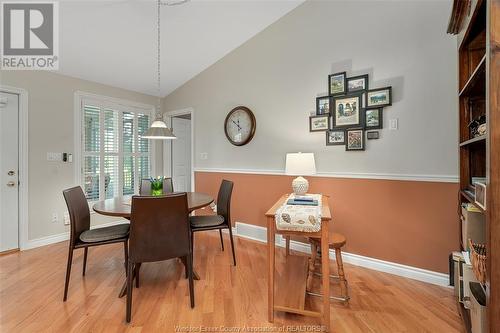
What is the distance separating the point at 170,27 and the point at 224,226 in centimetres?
239

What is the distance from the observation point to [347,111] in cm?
260

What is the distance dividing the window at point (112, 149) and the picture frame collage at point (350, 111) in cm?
300

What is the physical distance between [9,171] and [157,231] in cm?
246

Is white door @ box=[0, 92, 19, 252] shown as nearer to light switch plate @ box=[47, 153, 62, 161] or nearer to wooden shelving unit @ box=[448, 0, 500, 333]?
light switch plate @ box=[47, 153, 62, 161]

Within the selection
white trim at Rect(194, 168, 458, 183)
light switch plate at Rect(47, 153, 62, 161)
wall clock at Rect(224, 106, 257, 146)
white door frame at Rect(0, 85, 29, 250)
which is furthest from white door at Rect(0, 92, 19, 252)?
white trim at Rect(194, 168, 458, 183)

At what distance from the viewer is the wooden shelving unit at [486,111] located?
963 mm

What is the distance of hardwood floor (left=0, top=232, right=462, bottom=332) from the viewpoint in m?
1.67

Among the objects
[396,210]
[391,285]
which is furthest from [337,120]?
[391,285]

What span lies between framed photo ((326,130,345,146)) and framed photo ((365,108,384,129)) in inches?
10.4

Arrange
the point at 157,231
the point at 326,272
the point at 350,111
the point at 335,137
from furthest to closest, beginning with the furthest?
the point at 335,137
the point at 350,111
the point at 157,231
the point at 326,272

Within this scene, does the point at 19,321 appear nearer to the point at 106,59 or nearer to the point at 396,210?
the point at 106,59

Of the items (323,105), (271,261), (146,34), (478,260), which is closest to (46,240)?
(146,34)

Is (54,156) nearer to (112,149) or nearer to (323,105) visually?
(112,149)

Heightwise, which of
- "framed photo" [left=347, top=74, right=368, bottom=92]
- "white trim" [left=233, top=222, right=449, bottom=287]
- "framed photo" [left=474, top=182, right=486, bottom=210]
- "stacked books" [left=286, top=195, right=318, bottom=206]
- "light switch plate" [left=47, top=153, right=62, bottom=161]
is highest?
"framed photo" [left=347, top=74, right=368, bottom=92]
